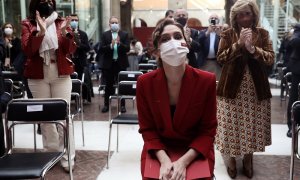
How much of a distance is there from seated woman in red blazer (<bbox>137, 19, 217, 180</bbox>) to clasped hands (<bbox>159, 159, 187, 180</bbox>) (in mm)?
43

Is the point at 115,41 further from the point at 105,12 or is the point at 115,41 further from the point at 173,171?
the point at 105,12

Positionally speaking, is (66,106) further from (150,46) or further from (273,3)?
(273,3)

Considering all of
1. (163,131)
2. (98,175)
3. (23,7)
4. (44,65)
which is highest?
(23,7)

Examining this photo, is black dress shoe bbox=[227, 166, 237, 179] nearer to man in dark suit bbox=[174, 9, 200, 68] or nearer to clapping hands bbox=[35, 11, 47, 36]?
man in dark suit bbox=[174, 9, 200, 68]

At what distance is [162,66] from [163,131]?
17.8 inches

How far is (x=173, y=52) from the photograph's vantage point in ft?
8.49

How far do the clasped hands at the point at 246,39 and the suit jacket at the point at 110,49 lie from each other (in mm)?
3919

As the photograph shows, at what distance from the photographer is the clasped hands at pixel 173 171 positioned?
238 cm

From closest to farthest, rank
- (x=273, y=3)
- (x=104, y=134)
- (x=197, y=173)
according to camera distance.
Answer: (x=197, y=173), (x=104, y=134), (x=273, y=3)

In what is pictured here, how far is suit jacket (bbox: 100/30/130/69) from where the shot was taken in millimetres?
7484

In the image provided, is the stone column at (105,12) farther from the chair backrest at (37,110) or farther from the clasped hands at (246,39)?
the chair backrest at (37,110)

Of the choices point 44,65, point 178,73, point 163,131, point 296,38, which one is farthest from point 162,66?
point 296,38

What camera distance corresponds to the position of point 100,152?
5.12m

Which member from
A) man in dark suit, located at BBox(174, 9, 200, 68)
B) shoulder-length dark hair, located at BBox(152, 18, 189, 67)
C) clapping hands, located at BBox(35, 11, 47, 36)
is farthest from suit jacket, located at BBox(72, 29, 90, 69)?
shoulder-length dark hair, located at BBox(152, 18, 189, 67)
